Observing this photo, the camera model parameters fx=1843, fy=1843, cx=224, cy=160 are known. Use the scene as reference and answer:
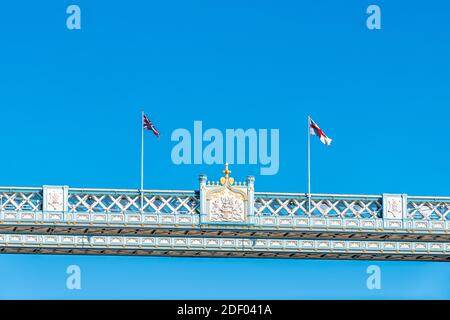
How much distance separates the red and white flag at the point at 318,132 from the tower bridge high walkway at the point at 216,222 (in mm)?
4037

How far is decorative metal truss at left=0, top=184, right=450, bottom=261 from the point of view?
82.5 meters

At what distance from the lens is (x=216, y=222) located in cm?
8344

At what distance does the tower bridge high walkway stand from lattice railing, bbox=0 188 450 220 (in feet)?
0.15

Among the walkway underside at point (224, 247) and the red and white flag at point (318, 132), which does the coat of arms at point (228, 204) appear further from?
the red and white flag at point (318, 132)

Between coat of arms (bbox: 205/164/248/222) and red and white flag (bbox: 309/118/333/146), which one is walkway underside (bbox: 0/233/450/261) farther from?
red and white flag (bbox: 309/118/333/146)

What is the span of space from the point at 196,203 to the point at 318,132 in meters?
7.98

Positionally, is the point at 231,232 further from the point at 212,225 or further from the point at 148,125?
the point at 148,125

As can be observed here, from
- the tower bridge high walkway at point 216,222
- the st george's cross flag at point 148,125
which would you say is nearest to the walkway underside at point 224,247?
the tower bridge high walkway at point 216,222

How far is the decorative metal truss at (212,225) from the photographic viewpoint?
82.5 metres

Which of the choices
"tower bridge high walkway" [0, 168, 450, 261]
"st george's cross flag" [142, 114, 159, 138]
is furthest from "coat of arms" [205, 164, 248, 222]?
"st george's cross flag" [142, 114, 159, 138]

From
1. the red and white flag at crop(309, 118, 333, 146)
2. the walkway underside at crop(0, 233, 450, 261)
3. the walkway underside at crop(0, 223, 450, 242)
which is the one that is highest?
the red and white flag at crop(309, 118, 333, 146)

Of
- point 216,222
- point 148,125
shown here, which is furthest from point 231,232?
point 148,125

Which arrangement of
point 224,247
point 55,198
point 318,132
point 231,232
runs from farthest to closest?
point 318,132 < point 224,247 < point 231,232 < point 55,198
